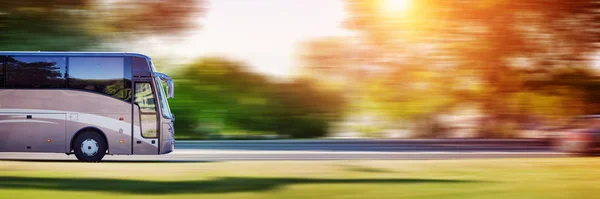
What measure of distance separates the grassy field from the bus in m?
1.15

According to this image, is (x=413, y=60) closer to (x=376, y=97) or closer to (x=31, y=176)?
(x=376, y=97)

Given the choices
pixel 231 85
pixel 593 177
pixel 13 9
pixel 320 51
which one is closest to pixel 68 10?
pixel 13 9

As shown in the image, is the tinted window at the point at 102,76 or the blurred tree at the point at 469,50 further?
the blurred tree at the point at 469,50

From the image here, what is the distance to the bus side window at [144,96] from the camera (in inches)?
709

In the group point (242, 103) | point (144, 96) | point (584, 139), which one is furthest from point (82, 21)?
point (584, 139)

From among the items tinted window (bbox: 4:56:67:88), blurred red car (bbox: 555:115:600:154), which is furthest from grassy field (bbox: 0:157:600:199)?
blurred red car (bbox: 555:115:600:154)

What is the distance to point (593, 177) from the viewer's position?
13.5 meters

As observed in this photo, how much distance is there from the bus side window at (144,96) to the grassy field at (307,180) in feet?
5.33

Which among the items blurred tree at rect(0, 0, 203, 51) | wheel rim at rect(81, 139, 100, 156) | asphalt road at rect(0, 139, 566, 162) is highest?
blurred tree at rect(0, 0, 203, 51)

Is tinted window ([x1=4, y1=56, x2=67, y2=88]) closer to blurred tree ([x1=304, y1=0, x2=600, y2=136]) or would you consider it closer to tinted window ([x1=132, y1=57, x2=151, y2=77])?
tinted window ([x1=132, y1=57, x2=151, y2=77])

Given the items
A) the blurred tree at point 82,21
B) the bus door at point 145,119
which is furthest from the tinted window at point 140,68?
the blurred tree at point 82,21

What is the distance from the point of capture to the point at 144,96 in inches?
710

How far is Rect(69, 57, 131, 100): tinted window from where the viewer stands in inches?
703

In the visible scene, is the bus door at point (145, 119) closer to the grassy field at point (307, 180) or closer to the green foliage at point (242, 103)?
the grassy field at point (307, 180)
